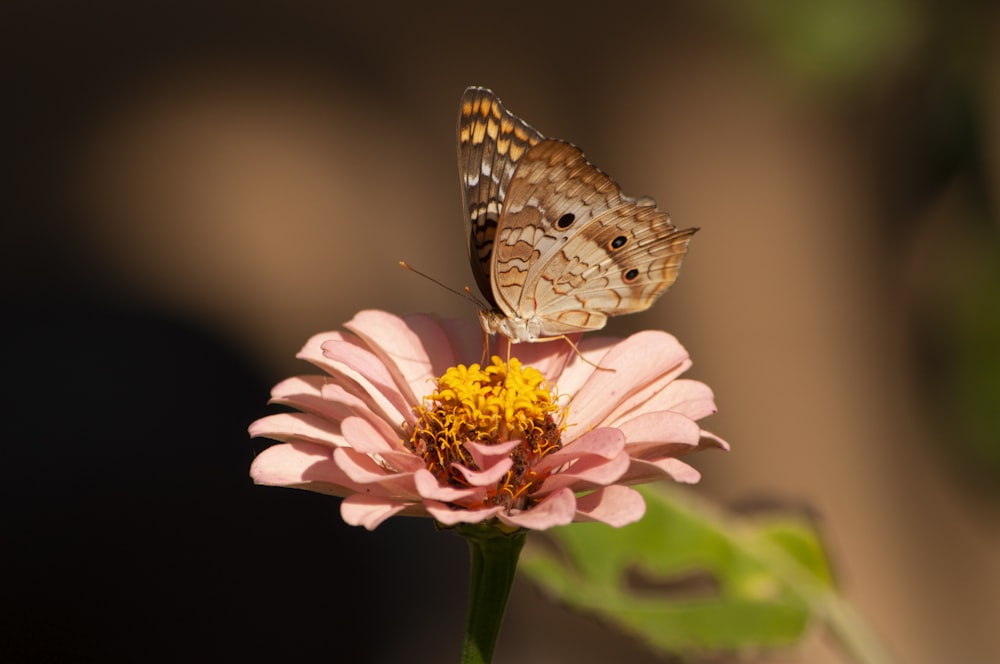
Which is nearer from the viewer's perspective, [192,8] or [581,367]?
[581,367]

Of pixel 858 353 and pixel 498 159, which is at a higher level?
pixel 858 353

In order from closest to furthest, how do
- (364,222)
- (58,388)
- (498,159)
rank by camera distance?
1. (498,159)
2. (58,388)
3. (364,222)

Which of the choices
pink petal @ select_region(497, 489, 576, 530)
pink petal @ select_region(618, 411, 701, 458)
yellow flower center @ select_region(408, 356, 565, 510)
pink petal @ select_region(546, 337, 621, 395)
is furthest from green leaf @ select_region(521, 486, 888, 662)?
pink petal @ select_region(497, 489, 576, 530)

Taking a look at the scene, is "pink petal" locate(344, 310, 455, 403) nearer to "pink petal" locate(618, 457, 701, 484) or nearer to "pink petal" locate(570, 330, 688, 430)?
"pink petal" locate(570, 330, 688, 430)

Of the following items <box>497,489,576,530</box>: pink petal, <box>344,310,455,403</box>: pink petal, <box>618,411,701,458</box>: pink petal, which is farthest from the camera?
<box>344,310,455,403</box>: pink petal

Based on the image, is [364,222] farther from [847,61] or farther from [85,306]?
[847,61]

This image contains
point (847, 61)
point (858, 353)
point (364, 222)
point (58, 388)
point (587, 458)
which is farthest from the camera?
point (364, 222)

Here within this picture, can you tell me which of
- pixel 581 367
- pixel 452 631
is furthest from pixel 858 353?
pixel 581 367
